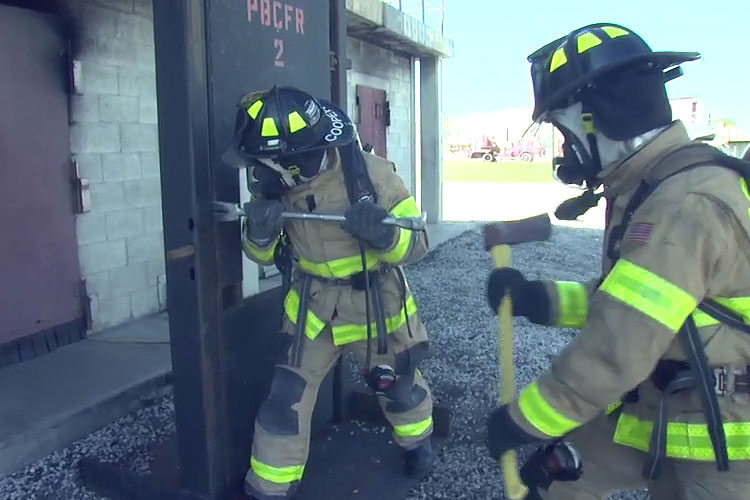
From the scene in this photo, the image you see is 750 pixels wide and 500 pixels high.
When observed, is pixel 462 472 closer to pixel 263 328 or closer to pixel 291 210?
pixel 263 328

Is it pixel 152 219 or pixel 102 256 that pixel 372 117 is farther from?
pixel 102 256

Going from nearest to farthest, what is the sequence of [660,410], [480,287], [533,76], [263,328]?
[660,410], [533,76], [263,328], [480,287]

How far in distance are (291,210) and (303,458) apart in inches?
41.7

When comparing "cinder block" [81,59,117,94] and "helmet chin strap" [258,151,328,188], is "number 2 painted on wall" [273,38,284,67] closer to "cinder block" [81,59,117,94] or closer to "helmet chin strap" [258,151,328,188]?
"helmet chin strap" [258,151,328,188]

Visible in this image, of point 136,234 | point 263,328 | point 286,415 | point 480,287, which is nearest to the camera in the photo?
point 286,415

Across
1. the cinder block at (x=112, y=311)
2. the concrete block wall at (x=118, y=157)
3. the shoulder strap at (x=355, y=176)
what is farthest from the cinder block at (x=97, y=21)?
the shoulder strap at (x=355, y=176)

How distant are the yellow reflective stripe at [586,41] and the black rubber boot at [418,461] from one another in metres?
2.11

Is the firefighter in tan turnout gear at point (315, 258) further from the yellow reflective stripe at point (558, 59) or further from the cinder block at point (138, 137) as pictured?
the cinder block at point (138, 137)

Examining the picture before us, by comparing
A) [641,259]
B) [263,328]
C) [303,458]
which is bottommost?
[303,458]

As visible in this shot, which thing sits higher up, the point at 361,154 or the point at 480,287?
the point at 361,154

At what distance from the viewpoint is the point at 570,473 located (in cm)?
231

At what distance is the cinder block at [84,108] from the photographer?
530 cm

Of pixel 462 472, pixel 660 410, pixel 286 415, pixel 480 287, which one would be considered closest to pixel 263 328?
pixel 286 415

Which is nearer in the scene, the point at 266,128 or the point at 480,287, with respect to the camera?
the point at 266,128
